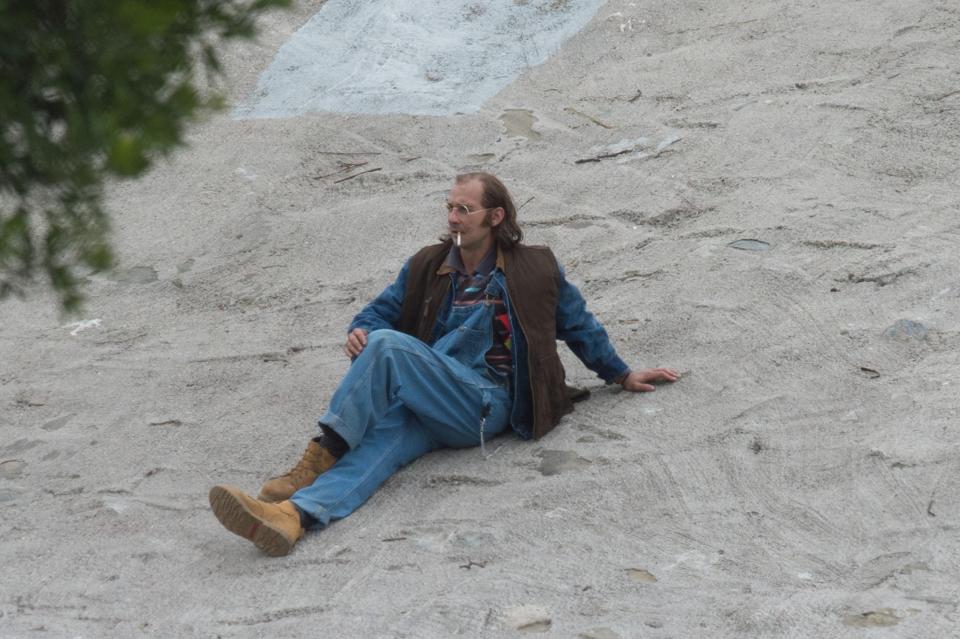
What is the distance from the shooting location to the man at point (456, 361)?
4.42 meters

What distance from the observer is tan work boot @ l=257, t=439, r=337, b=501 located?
4.41 meters

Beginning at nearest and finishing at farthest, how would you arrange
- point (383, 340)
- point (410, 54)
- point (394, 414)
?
point (383, 340) < point (394, 414) < point (410, 54)

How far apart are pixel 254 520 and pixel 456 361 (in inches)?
40.6

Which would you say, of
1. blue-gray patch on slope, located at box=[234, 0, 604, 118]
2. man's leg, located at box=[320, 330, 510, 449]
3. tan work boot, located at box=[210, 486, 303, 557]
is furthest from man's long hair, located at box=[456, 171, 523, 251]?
blue-gray patch on slope, located at box=[234, 0, 604, 118]

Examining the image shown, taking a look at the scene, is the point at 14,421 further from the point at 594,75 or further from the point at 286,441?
the point at 594,75

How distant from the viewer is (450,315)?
190 inches

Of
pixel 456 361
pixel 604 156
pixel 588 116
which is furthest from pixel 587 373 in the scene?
pixel 588 116

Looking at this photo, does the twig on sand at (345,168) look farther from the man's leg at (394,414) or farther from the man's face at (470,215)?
the man's leg at (394,414)

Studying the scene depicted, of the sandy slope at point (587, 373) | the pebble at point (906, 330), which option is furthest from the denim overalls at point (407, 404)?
the pebble at point (906, 330)

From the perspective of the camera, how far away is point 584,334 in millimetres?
4871

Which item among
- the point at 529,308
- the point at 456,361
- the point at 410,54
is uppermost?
the point at 410,54

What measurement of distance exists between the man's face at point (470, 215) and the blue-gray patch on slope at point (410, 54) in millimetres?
3268

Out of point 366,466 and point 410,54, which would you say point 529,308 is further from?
point 410,54

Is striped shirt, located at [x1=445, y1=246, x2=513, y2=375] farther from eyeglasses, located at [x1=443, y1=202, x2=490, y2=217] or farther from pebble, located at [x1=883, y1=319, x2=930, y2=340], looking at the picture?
pebble, located at [x1=883, y1=319, x2=930, y2=340]
